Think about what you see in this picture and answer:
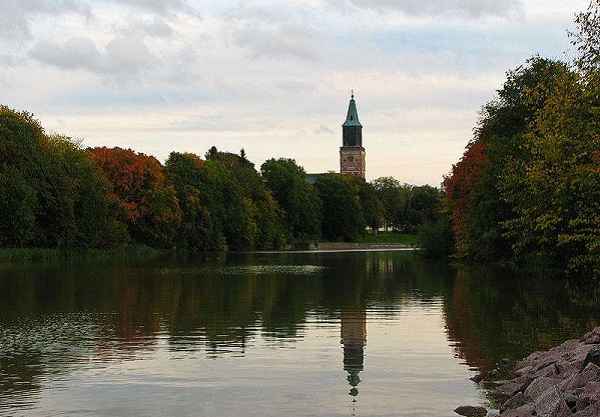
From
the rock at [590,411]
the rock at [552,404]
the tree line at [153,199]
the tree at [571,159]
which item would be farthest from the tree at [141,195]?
the rock at [590,411]

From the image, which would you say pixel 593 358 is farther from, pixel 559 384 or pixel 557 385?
pixel 557 385

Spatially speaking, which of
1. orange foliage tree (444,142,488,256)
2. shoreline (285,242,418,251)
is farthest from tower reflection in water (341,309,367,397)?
shoreline (285,242,418,251)

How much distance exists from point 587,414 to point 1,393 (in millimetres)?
9803

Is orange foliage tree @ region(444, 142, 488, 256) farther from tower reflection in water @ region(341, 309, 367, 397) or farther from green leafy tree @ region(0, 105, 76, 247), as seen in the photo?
tower reflection in water @ region(341, 309, 367, 397)

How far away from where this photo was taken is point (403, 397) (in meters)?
17.2

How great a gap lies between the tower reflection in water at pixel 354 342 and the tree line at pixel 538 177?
6858 mm

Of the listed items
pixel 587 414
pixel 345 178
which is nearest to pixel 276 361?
pixel 587 414

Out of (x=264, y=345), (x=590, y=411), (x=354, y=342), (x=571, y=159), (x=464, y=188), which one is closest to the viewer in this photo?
(x=590, y=411)

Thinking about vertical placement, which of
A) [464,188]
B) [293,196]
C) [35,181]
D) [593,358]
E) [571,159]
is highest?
[293,196]

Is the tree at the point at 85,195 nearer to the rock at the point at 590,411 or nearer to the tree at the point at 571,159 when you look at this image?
the tree at the point at 571,159

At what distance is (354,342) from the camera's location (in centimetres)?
2478

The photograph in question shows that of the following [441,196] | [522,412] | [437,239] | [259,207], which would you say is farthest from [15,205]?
[259,207]

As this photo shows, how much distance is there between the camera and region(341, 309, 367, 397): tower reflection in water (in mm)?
19500

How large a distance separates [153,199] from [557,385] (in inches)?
3745
